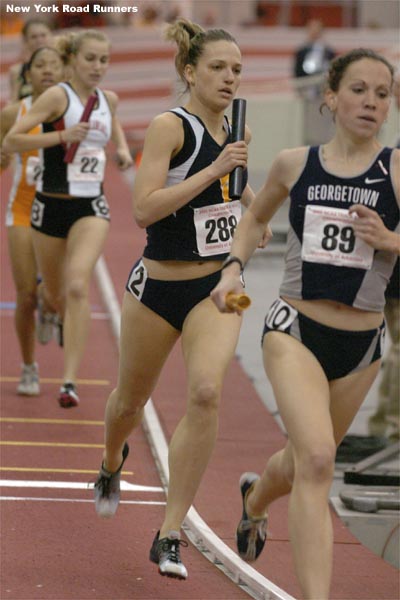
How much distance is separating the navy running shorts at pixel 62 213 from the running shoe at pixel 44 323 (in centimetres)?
135

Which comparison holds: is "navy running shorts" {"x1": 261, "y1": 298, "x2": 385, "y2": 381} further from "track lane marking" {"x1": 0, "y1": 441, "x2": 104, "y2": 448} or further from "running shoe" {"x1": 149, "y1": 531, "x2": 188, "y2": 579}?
"track lane marking" {"x1": 0, "y1": 441, "x2": 104, "y2": 448}

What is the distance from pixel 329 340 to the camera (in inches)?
218

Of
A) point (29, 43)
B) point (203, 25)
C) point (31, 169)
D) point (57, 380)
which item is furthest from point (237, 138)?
point (203, 25)

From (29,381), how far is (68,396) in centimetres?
69

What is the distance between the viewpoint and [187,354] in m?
6.08

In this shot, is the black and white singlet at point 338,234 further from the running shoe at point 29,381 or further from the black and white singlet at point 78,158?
the running shoe at point 29,381

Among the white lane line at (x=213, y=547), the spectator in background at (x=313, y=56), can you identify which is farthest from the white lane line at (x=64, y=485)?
the spectator in background at (x=313, y=56)

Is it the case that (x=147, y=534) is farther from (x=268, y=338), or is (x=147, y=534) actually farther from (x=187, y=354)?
(x=268, y=338)

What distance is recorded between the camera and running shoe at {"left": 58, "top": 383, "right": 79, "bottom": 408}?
951cm

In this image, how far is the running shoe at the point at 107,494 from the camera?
6852 millimetres

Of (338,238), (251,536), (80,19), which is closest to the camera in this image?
(338,238)

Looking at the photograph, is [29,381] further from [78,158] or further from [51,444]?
[78,158]

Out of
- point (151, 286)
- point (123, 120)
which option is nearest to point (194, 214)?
point (151, 286)

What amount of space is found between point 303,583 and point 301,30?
107 ft
